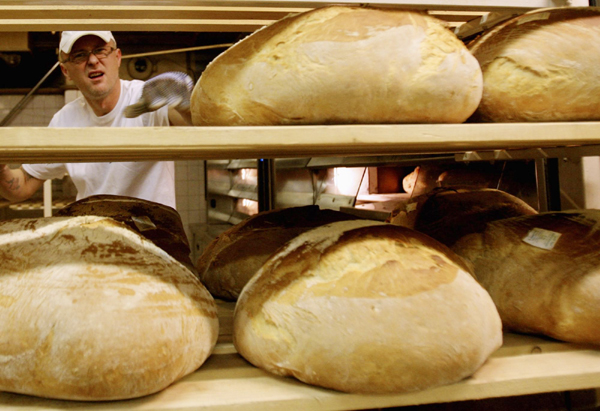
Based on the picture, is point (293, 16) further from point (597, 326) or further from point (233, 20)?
point (597, 326)

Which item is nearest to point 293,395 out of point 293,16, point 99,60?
point 293,16

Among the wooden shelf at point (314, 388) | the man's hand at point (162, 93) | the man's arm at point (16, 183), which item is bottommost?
the wooden shelf at point (314, 388)

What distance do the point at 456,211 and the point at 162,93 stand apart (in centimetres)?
88

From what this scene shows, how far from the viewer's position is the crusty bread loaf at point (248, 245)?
1231 millimetres

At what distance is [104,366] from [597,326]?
2.96ft

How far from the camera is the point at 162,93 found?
4.14 feet

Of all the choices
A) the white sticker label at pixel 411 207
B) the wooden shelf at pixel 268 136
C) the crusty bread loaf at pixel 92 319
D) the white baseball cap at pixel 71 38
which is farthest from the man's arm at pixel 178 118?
the wooden shelf at pixel 268 136

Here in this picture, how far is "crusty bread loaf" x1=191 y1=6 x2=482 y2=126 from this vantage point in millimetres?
865

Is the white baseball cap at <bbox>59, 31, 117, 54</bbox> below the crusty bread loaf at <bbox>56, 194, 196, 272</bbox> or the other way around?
the other way around

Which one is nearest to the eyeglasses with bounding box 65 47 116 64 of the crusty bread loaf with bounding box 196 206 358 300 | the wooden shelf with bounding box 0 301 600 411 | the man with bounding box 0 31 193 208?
the man with bounding box 0 31 193 208

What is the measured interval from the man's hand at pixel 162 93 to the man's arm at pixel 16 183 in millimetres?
984

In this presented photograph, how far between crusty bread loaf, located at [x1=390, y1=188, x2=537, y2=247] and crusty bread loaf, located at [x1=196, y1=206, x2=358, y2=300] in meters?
0.27

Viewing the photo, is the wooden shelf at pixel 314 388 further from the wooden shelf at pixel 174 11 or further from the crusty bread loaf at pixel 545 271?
the wooden shelf at pixel 174 11

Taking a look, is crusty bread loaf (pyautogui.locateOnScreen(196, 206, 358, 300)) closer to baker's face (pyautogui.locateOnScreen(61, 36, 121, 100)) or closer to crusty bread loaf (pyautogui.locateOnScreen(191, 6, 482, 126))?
crusty bread loaf (pyautogui.locateOnScreen(191, 6, 482, 126))
